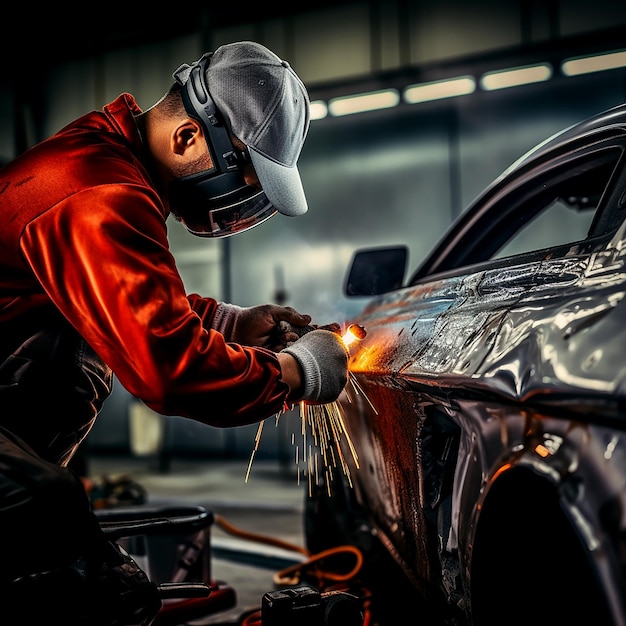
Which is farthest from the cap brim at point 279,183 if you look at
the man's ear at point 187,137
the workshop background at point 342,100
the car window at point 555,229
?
the car window at point 555,229

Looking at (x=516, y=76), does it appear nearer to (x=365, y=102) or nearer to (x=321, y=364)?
(x=365, y=102)

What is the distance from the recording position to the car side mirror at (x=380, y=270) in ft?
9.67

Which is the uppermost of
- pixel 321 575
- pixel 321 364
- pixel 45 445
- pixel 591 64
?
pixel 591 64

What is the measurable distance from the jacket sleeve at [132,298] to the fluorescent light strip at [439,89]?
611 cm

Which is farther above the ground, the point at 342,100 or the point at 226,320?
the point at 342,100

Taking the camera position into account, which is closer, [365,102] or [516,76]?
[516,76]

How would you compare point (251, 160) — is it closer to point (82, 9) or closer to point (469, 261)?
point (469, 261)

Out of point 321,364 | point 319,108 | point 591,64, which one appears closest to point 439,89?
point 319,108

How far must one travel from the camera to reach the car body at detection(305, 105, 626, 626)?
1.09 m

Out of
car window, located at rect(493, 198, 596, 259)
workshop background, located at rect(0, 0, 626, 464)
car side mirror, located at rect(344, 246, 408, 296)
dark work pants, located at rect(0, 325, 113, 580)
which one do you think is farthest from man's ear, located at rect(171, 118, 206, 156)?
car window, located at rect(493, 198, 596, 259)

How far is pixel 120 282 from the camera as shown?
1.53 metres

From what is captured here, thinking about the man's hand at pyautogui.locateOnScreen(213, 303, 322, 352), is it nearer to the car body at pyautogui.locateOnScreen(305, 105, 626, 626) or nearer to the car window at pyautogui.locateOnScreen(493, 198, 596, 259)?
the car body at pyautogui.locateOnScreen(305, 105, 626, 626)

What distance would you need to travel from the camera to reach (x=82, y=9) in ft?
28.9

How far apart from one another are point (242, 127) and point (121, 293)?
0.64 meters
